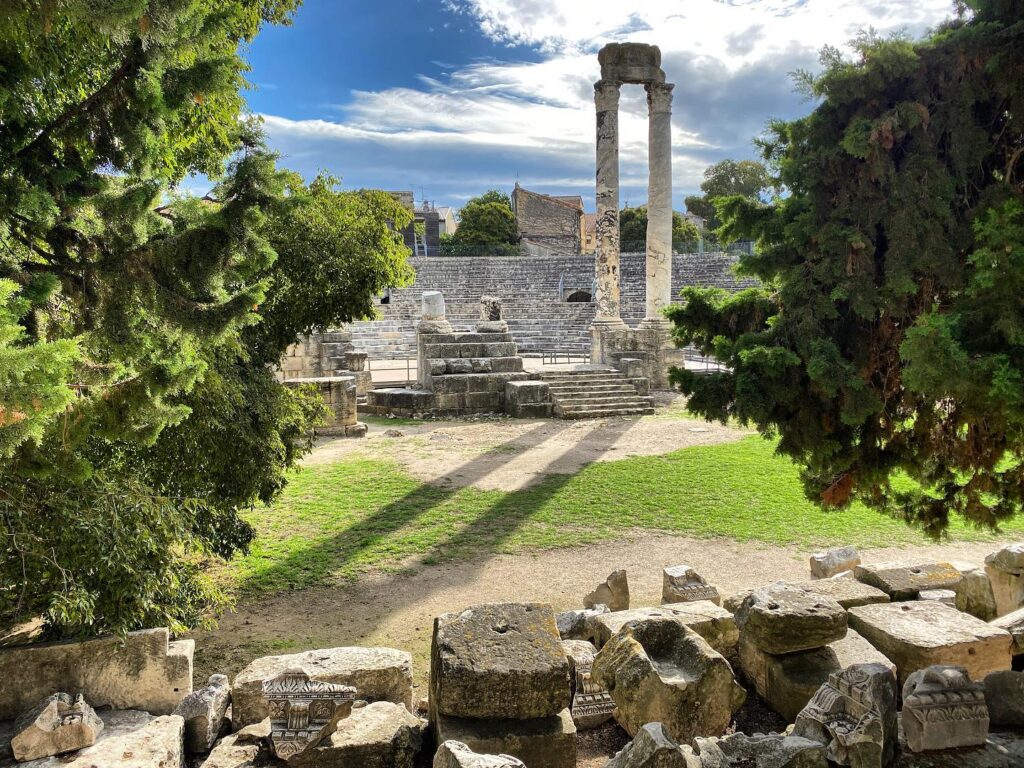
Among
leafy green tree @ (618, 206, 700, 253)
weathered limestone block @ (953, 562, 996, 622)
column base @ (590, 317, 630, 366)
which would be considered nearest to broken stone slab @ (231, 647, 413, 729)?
weathered limestone block @ (953, 562, 996, 622)

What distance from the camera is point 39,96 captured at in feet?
14.7

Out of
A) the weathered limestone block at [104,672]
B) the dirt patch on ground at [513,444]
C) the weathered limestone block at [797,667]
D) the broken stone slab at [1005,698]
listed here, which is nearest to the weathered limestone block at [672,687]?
the weathered limestone block at [797,667]

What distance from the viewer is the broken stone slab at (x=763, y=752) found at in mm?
3529

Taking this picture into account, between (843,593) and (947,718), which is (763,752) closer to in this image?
(947,718)

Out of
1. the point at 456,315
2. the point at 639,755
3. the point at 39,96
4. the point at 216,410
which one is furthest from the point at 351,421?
the point at 456,315

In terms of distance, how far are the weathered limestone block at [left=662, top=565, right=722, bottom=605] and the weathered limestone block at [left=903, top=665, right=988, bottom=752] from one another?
7.57ft

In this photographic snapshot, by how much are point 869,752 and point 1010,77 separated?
3490 millimetres

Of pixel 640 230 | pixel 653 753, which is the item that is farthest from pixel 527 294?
pixel 653 753

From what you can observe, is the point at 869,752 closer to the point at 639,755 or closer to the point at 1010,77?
the point at 639,755

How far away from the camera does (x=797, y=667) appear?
4.68 meters

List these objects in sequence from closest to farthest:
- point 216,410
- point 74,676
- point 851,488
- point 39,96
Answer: point 74,676, point 39,96, point 851,488, point 216,410

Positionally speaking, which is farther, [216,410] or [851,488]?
[216,410]

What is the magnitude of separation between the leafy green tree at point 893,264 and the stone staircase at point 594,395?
11391 mm

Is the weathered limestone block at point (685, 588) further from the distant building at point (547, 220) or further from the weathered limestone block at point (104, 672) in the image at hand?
the distant building at point (547, 220)
